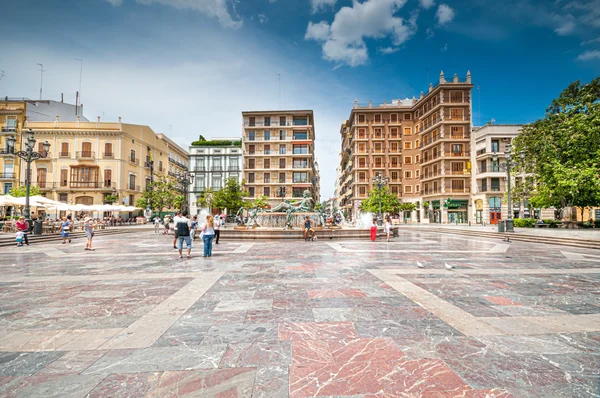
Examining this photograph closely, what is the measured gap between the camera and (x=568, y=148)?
70.8ft

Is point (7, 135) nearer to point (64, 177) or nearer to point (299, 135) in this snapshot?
point (64, 177)

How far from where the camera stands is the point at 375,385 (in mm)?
2371

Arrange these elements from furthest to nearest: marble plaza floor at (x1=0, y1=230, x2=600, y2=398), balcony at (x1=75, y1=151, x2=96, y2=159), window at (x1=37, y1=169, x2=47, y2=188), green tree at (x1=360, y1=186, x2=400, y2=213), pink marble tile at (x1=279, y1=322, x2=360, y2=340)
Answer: green tree at (x1=360, y1=186, x2=400, y2=213), balcony at (x1=75, y1=151, x2=96, y2=159), window at (x1=37, y1=169, x2=47, y2=188), pink marble tile at (x1=279, y1=322, x2=360, y2=340), marble plaza floor at (x1=0, y1=230, x2=600, y2=398)

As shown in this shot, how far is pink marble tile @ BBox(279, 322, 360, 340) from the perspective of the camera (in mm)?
3295

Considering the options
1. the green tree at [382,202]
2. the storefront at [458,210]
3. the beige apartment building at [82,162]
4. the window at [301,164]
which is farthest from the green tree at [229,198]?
the storefront at [458,210]

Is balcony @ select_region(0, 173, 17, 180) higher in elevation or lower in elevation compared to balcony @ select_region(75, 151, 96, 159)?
lower

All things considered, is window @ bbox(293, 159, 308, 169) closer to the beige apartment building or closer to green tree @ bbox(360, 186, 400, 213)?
green tree @ bbox(360, 186, 400, 213)

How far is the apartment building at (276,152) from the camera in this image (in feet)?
162

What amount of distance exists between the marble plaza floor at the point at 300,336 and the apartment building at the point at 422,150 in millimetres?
38740

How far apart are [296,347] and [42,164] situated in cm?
4742

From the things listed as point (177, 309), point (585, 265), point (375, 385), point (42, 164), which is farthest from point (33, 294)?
point (42, 164)

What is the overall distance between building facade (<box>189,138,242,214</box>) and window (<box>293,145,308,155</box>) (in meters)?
11.2

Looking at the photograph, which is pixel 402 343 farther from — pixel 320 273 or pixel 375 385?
pixel 320 273

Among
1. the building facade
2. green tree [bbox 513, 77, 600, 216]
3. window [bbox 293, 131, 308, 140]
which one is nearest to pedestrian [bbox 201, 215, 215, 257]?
green tree [bbox 513, 77, 600, 216]
